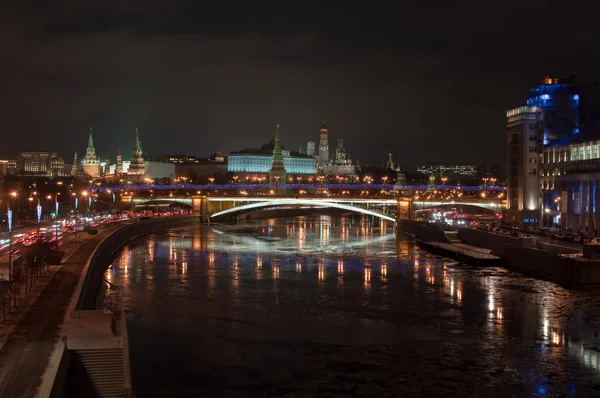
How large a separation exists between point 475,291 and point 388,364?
36.4 ft

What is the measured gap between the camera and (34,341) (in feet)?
44.2

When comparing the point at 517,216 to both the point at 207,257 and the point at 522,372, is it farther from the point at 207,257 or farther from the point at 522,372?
the point at 522,372

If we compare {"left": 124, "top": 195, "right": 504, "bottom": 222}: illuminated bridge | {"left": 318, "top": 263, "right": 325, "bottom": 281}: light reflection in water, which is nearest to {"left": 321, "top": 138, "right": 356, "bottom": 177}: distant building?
{"left": 124, "top": 195, "right": 504, "bottom": 222}: illuminated bridge

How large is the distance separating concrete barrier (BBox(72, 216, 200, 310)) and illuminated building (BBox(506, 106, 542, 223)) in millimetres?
26125

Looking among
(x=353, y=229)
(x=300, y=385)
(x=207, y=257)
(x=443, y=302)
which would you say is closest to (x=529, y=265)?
(x=443, y=302)

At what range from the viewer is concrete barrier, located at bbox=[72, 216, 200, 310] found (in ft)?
66.9

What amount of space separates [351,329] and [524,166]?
111 ft

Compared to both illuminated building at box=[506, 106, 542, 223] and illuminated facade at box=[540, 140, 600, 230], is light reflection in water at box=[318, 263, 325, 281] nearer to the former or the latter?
illuminated facade at box=[540, 140, 600, 230]

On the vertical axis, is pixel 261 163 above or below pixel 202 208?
above

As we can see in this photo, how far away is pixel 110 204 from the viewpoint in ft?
259

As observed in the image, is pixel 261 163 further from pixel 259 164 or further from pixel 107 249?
pixel 107 249

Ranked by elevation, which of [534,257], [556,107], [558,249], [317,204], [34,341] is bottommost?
[534,257]

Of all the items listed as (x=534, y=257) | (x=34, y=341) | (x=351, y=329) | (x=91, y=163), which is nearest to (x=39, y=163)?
(x=91, y=163)

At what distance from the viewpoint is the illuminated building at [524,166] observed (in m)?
49.6
